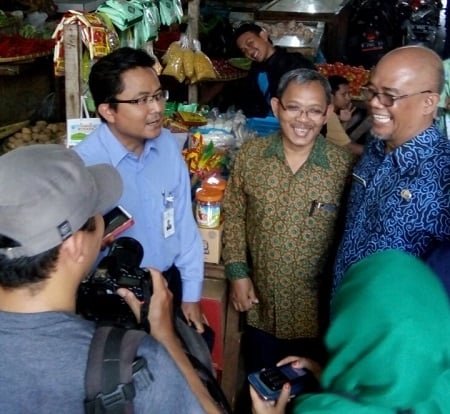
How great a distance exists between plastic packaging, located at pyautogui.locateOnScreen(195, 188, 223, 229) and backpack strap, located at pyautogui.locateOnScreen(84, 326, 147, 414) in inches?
54.6

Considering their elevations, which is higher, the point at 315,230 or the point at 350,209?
the point at 350,209

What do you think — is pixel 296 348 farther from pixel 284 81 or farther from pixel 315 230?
pixel 284 81

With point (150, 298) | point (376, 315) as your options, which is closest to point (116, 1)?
point (150, 298)

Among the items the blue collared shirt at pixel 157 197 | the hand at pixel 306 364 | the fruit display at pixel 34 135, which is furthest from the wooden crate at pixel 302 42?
the hand at pixel 306 364

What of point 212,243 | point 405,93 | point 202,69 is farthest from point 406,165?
point 202,69

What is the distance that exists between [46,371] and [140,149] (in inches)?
45.1

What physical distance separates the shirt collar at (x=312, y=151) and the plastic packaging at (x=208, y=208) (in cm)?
30

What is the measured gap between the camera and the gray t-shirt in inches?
40.9

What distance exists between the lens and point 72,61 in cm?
230

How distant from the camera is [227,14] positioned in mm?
6805

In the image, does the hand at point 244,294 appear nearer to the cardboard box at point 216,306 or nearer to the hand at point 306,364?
the cardboard box at point 216,306

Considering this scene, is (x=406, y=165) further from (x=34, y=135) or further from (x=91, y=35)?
(x=34, y=135)

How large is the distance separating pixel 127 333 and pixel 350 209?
3.80ft

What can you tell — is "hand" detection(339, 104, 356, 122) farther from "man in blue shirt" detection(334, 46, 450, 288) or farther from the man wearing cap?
"man in blue shirt" detection(334, 46, 450, 288)
